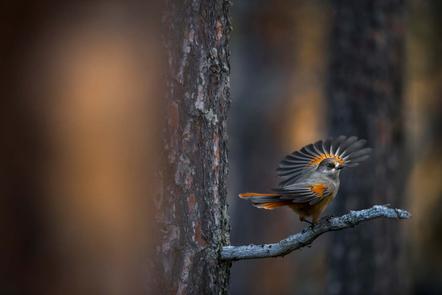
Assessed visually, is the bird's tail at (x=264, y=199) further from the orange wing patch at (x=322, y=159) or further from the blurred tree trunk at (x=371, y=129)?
the blurred tree trunk at (x=371, y=129)

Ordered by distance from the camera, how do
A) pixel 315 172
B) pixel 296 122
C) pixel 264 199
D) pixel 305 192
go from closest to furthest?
pixel 264 199 < pixel 305 192 < pixel 315 172 < pixel 296 122

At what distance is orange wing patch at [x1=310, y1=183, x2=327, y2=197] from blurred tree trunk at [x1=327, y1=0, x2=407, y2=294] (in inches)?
107

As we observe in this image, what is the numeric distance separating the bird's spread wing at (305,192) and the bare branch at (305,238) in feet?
1.58

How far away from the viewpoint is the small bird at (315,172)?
3.60m

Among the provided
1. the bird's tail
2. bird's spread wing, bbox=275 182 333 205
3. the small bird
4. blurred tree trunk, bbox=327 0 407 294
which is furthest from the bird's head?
blurred tree trunk, bbox=327 0 407 294

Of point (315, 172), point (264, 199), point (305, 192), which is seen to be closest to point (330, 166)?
point (315, 172)

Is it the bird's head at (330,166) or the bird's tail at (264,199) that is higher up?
the bird's head at (330,166)

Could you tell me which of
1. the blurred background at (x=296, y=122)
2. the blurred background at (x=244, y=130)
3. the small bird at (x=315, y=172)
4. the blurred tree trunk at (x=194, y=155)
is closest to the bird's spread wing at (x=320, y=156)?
the small bird at (x=315, y=172)

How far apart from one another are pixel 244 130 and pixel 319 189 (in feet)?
23.9

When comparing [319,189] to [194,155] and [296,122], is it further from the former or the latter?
[296,122]

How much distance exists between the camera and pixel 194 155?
9.21 feet

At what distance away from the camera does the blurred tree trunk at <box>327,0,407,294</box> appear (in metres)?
6.46

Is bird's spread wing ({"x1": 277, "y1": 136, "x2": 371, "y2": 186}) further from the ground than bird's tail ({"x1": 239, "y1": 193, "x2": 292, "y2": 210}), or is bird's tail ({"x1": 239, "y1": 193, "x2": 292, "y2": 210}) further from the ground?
bird's spread wing ({"x1": 277, "y1": 136, "x2": 371, "y2": 186})

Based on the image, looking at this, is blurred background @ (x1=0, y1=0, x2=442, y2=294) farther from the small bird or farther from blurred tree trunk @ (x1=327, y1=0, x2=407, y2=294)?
the small bird
